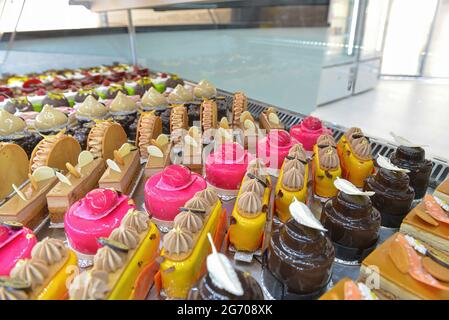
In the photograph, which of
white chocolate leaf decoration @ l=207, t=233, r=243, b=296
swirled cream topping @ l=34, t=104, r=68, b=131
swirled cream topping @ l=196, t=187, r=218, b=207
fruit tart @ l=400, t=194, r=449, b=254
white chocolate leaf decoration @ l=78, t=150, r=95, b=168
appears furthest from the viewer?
swirled cream topping @ l=34, t=104, r=68, b=131

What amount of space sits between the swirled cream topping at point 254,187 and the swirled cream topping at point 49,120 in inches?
56.7

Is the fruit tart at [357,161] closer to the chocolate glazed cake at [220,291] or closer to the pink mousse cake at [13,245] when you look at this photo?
the chocolate glazed cake at [220,291]

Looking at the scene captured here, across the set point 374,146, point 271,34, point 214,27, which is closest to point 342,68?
point 271,34

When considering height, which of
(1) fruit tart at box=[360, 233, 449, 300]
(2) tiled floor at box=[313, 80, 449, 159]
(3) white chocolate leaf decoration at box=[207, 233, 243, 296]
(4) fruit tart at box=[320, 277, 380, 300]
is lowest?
(2) tiled floor at box=[313, 80, 449, 159]

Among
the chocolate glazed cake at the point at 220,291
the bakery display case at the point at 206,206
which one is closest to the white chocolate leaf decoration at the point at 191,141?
the bakery display case at the point at 206,206

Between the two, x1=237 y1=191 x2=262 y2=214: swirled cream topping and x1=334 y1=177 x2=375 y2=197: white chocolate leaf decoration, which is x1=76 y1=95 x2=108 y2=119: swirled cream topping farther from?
x1=334 y1=177 x2=375 y2=197: white chocolate leaf decoration

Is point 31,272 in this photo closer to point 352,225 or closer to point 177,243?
point 177,243

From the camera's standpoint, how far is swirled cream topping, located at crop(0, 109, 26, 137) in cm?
194

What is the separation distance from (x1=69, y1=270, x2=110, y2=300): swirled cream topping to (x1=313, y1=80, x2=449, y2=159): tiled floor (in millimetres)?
1942

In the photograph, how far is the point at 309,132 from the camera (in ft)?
6.51

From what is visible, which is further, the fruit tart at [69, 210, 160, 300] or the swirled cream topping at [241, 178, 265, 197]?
the swirled cream topping at [241, 178, 265, 197]

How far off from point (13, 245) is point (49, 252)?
20 centimetres

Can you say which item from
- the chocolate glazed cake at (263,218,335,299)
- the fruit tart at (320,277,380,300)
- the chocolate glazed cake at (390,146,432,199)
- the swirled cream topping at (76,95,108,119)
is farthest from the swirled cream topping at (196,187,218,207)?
the swirled cream topping at (76,95,108,119)

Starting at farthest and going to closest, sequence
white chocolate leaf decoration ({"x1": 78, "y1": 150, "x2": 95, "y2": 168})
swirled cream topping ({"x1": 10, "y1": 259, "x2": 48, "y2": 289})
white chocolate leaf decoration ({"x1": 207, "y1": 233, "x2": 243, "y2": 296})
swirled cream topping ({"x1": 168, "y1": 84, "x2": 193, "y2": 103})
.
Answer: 1. swirled cream topping ({"x1": 168, "y1": 84, "x2": 193, "y2": 103})
2. white chocolate leaf decoration ({"x1": 78, "y1": 150, "x2": 95, "y2": 168})
3. swirled cream topping ({"x1": 10, "y1": 259, "x2": 48, "y2": 289})
4. white chocolate leaf decoration ({"x1": 207, "y1": 233, "x2": 243, "y2": 296})
